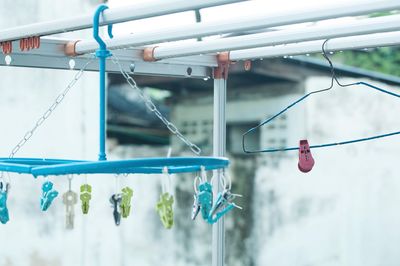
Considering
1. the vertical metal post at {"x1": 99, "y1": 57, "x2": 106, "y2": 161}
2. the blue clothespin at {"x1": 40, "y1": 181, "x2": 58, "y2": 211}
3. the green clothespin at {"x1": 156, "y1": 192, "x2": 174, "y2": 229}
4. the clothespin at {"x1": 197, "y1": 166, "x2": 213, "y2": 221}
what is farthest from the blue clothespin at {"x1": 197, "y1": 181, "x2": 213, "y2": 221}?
the blue clothespin at {"x1": 40, "y1": 181, "x2": 58, "y2": 211}

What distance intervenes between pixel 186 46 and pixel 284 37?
12.9 inches

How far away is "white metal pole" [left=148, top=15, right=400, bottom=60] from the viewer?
190 cm

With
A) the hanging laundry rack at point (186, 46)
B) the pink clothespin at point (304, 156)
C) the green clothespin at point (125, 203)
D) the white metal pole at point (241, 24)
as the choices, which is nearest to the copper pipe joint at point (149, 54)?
the hanging laundry rack at point (186, 46)

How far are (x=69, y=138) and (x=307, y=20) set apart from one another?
276cm

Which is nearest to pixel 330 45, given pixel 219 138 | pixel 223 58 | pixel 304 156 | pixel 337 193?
pixel 304 156

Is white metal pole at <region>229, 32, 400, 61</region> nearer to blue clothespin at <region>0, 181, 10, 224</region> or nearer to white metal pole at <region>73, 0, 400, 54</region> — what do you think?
white metal pole at <region>73, 0, 400, 54</region>

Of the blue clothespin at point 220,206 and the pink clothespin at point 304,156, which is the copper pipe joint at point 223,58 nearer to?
the pink clothespin at point 304,156

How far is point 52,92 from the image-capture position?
169 inches

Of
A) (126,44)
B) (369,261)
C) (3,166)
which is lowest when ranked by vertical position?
(369,261)

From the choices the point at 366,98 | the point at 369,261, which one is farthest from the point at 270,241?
the point at 366,98

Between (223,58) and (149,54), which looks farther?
(223,58)

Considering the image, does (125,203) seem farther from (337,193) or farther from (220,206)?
(337,193)

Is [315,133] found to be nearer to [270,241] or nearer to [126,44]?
[270,241]

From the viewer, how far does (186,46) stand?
2.30 m
